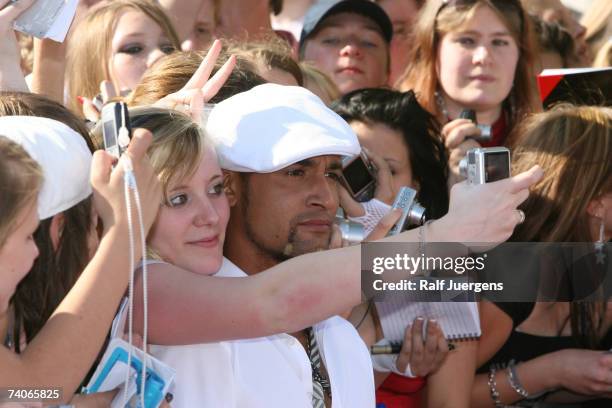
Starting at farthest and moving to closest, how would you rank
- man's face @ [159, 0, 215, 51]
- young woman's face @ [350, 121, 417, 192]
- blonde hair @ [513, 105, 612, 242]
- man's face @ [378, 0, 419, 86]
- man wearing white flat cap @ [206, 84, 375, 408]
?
man's face @ [378, 0, 419, 86] → man's face @ [159, 0, 215, 51] → young woman's face @ [350, 121, 417, 192] → blonde hair @ [513, 105, 612, 242] → man wearing white flat cap @ [206, 84, 375, 408]

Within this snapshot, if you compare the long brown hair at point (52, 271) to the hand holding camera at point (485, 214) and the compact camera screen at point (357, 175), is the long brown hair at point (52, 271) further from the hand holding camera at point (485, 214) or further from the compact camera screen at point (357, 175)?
the compact camera screen at point (357, 175)

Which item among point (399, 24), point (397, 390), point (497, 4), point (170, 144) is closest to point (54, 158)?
point (170, 144)

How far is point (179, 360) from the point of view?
2420 millimetres

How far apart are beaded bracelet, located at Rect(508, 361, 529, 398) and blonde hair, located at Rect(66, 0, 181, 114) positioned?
176 centimetres

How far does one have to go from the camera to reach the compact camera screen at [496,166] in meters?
2.39

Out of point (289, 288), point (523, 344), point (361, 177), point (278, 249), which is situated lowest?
point (523, 344)

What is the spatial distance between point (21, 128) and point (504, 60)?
9.17 feet

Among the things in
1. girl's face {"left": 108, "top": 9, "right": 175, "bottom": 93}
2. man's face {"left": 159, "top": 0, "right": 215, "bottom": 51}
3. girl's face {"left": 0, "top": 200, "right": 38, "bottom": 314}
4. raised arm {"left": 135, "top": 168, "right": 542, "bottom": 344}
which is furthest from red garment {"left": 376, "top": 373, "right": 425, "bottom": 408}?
man's face {"left": 159, "top": 0, "right": 215, "bottom": 51}

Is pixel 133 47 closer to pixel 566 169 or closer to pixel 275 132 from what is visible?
pixel 566 169

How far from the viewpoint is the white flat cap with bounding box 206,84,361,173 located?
97.2 inches

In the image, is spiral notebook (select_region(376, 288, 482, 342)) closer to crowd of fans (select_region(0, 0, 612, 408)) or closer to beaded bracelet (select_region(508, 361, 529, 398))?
crowd of fans (select_region(0, 0, 612, 408))

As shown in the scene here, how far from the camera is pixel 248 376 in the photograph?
7.97 ft

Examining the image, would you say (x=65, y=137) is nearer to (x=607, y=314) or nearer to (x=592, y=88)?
(x=607, y=314)

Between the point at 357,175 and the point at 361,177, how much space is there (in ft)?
0.10
